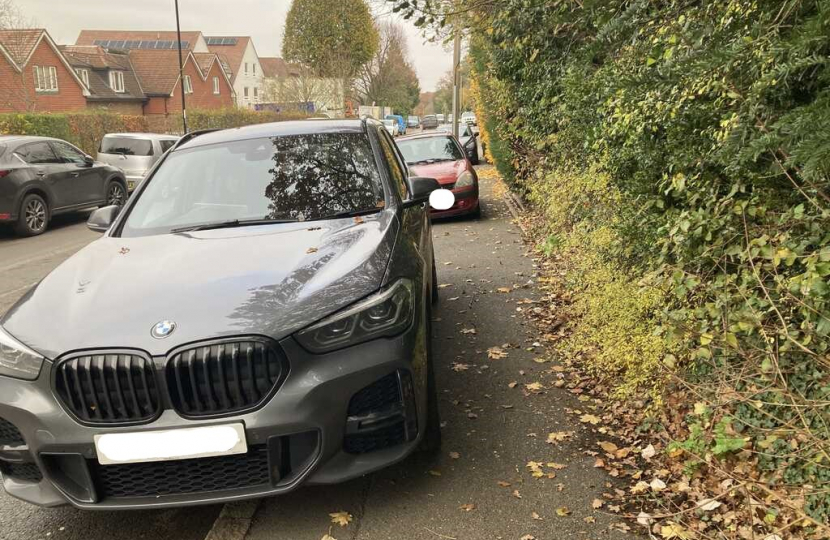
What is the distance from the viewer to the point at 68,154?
13461 millimetres

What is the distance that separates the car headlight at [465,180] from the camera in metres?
11.7

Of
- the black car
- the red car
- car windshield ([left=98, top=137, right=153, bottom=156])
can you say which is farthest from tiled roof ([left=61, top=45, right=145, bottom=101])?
the red car

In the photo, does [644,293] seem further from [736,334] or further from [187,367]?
[187,367]

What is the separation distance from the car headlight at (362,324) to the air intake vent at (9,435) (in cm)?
128

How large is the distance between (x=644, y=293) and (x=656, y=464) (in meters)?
1.06

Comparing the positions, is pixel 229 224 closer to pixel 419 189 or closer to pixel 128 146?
pixel 419 189

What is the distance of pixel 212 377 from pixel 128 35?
77.1 m

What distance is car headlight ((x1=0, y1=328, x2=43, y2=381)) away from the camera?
8.80 ft

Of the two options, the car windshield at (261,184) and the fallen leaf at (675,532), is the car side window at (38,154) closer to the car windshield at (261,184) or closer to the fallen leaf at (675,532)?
the car windshield at (261,184)

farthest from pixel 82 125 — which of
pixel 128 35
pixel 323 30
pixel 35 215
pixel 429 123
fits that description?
pixel 128 35

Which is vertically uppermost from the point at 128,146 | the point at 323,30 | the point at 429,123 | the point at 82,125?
the point at 323,30

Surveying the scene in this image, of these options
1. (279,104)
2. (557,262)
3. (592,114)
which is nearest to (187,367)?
(592,114)

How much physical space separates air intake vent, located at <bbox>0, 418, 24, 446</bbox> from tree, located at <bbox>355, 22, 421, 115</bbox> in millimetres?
70336

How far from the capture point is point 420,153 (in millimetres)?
13062
